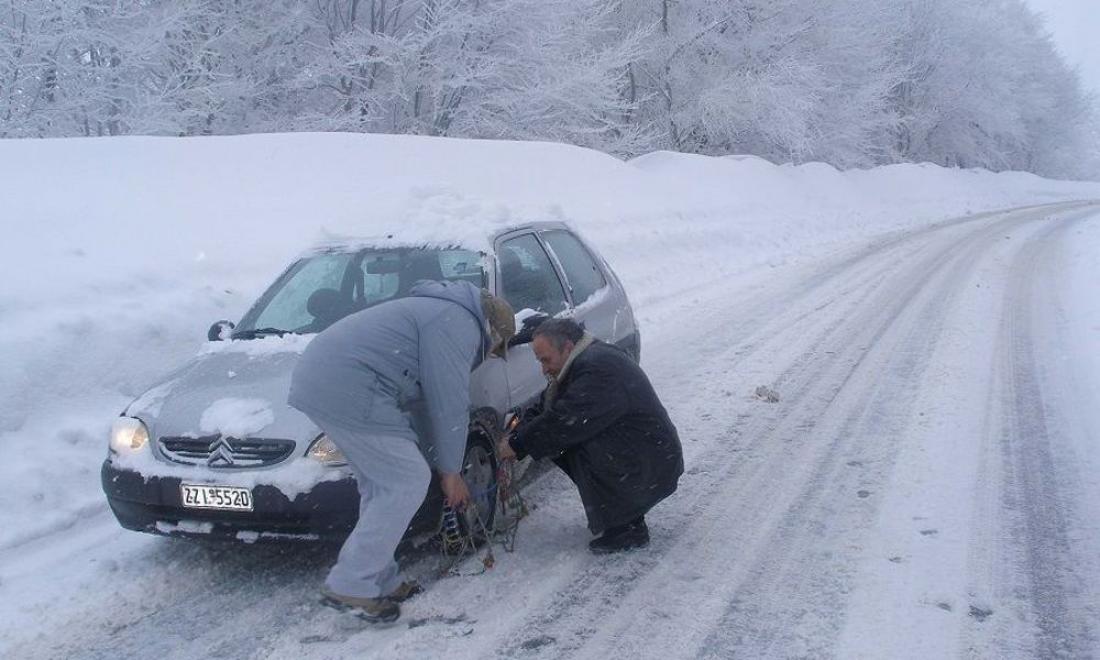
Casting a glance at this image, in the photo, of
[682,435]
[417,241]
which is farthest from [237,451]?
[682,435]

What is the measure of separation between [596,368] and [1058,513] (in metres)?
2.71

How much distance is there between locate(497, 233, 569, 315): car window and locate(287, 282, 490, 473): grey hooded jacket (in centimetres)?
162

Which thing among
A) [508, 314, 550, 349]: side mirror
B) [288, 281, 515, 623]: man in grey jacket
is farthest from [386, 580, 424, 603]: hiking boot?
[508, 314, 550, 349]: side mirror

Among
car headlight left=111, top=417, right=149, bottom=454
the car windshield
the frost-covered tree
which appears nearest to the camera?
car headlight left=111, top=417, right=149, bottom=454

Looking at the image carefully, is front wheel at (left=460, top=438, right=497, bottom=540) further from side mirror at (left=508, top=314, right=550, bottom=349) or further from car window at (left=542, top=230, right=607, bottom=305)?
car window at (left=542, top=230, right=607, bottom=305)

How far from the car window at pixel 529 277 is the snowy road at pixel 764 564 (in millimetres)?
1138

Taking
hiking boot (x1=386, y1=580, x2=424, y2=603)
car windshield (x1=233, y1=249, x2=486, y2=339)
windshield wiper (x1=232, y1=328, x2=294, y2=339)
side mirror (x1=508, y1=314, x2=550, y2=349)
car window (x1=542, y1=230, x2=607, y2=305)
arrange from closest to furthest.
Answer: hiking boot (x1=386, y1=580, x2=424, y2=603), side mirror (x1=508, y1=314, x2=550, y2=349), windshield wiper (x1=232, y1=328, x2=294, y2=339), car windshield (x1=233, y1=249, x2=486, y2=339), car window (x1=542, y1=230, x2=607, y2=305)

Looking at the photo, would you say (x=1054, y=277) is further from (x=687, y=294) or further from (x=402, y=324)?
(x=402, y=324)

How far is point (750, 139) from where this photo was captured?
29.6 m

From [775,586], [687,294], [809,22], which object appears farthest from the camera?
[809,22]

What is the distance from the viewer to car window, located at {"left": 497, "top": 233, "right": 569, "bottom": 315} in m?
5.55

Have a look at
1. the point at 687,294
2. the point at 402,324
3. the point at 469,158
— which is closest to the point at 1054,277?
the point at 687,294

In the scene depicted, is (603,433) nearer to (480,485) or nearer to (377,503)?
(480,485)

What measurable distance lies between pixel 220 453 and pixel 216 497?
0.65 feet
